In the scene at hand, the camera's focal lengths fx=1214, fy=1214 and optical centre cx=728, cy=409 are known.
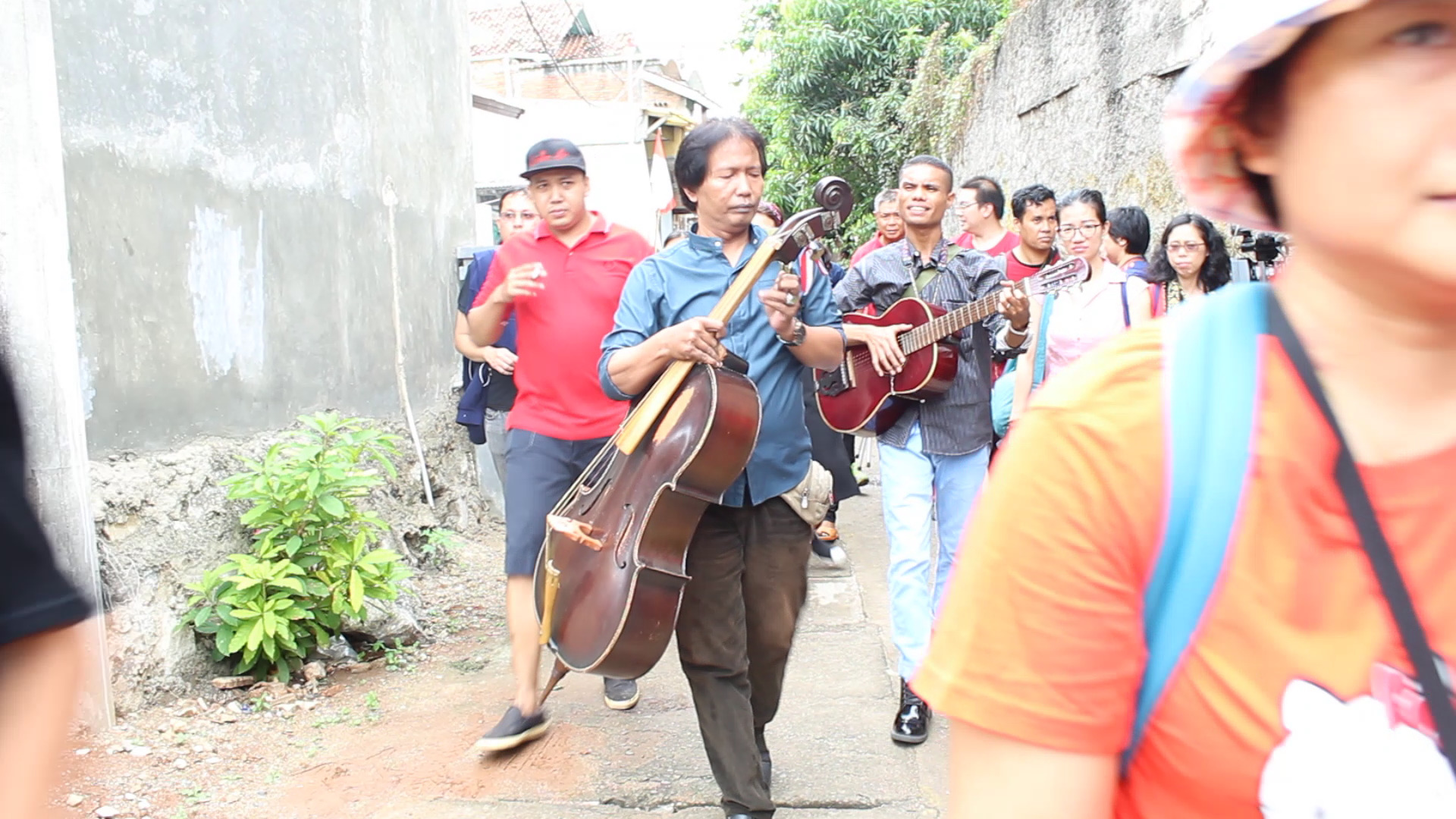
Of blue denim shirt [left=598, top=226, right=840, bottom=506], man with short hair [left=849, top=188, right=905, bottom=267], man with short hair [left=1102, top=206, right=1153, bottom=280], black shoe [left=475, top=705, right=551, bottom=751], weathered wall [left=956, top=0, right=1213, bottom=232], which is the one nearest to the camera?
blue denim shirt [left=598, top=226, right=840, bottom=506]

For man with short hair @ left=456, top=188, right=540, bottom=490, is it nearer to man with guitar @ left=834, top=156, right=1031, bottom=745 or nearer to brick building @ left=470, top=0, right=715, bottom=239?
man with guitar @ left=834, top=156, right=1031, bottom=745

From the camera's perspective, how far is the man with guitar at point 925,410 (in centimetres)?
420

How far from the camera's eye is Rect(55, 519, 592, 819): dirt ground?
12.3 feet

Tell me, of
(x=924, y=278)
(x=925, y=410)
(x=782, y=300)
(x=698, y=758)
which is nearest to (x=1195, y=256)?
(x=924, y=278)

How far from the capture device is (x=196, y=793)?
3.79 meters

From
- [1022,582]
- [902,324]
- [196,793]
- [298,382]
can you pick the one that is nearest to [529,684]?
[196,793]

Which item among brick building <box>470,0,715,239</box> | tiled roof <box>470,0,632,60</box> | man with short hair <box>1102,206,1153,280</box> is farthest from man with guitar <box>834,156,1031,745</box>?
tiled roof <box>470,0,632,60</box>

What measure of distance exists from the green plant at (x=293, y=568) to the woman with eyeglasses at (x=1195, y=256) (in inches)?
132

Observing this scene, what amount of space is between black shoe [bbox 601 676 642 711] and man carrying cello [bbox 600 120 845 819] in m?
1.08

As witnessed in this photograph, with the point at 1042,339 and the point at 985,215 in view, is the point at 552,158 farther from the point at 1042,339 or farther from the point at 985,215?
the point at 985,215

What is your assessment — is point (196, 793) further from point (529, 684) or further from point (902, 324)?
point (902, 324)

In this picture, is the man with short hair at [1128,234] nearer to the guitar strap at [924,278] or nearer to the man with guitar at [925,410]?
the man with guitar at [925,410]

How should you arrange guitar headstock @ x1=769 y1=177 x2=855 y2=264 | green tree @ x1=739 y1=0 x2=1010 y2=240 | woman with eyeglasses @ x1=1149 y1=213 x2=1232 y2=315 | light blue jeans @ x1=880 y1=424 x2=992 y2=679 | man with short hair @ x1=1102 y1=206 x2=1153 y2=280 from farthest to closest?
1. green tree @ x1=739 y1=0 x2=1010 y2=240
2. man with short hair @ x1=1102 y1=206 x2=1153 y2=280
3. woman with eyeglasses @ x1=1149 y1=213 x2=1232 y2=315
4. light blue jeans @ x1=880 y1=424 x2=992 y2=679
5. guitar headstock @ x1=769 y1=177 x2=855 y2=264

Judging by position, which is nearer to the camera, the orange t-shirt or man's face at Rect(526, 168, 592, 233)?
the orange t-shirt
